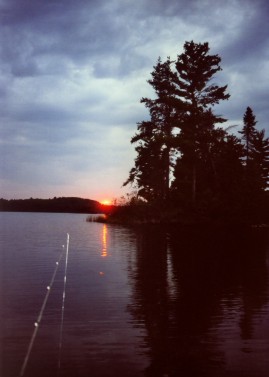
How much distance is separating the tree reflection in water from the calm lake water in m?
0.02

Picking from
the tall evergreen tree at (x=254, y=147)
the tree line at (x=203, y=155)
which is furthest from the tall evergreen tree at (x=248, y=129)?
the tree line at (x=203, y=155)

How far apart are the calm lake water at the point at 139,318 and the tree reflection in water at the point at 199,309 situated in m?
0.02

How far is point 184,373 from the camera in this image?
776 centimetres

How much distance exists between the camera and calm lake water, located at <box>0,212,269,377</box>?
815 cm

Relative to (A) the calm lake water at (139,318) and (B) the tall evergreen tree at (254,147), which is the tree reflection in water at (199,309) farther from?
(B) the tall evergreen tree at (254,147)

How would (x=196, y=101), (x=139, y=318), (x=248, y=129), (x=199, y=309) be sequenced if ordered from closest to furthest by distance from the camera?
1. (x=139, y=318)
2. (x=199, y=309)
3. (x=196, y=101)
4. (x=248, y=129)

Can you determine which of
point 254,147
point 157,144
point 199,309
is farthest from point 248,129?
point 199,309

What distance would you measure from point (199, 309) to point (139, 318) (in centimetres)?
209

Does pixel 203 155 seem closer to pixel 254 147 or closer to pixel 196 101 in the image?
pixel 196 101

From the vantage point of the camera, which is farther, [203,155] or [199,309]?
[203,155]

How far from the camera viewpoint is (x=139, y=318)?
11.6 metres

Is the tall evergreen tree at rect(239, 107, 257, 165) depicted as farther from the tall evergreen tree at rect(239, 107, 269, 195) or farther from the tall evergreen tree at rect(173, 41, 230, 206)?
the tall evergreen tree at rect(173, 41, 230, 206)

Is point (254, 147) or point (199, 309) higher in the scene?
point (254, 147)

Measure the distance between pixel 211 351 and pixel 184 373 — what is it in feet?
4.27
